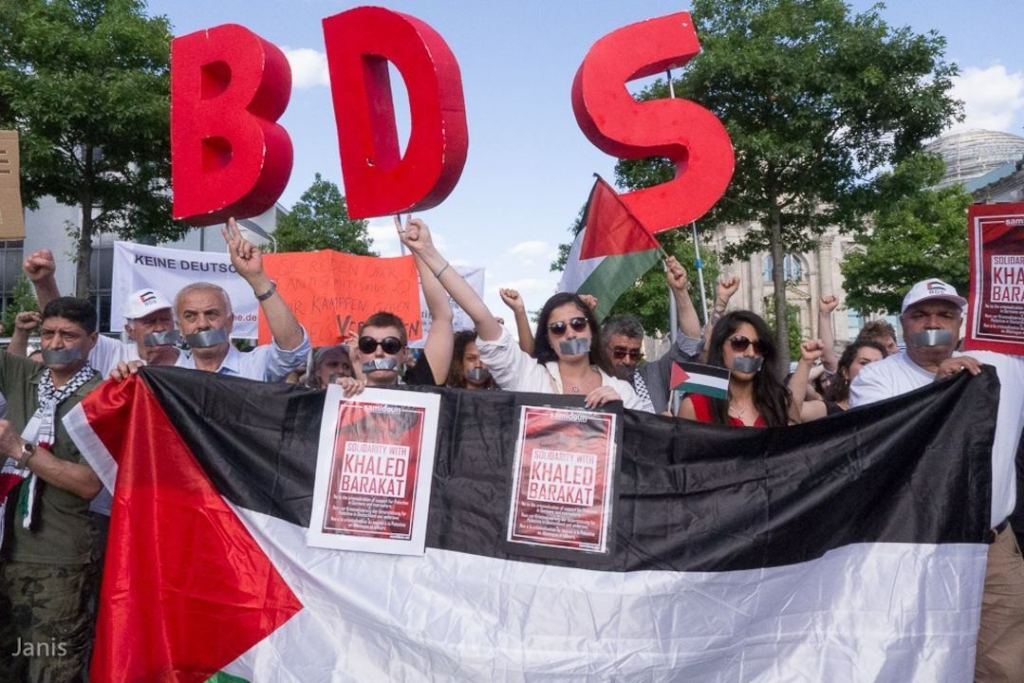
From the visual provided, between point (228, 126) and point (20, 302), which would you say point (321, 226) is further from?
point (228, 126)

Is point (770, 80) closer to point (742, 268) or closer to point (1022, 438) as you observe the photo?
point (1022, 438)

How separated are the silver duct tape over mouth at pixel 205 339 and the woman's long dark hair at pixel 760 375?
6.61 feet

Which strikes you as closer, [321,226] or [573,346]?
[573,346]

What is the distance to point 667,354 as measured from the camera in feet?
16.7

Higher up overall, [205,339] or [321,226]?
[321,226]

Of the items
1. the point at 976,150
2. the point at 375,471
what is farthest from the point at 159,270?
the point at 976,150

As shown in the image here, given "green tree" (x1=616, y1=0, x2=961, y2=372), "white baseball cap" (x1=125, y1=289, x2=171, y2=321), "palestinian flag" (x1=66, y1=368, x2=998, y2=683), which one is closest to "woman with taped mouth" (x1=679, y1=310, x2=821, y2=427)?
"palestinian flag" (x1=66, y1=368, x2=998, y2=683)

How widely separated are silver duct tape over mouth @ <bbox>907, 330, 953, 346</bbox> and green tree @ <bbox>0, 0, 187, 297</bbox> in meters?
15.0

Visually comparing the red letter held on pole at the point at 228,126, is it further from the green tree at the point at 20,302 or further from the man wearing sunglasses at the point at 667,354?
the green tree at the point at 20,302

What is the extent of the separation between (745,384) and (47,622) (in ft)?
9.30

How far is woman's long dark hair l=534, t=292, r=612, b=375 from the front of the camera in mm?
3855

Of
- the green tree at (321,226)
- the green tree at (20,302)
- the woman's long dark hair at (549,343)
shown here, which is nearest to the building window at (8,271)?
the green tree at (20,302)

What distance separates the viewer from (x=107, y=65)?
53.7ft

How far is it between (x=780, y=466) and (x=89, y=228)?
16216mm
